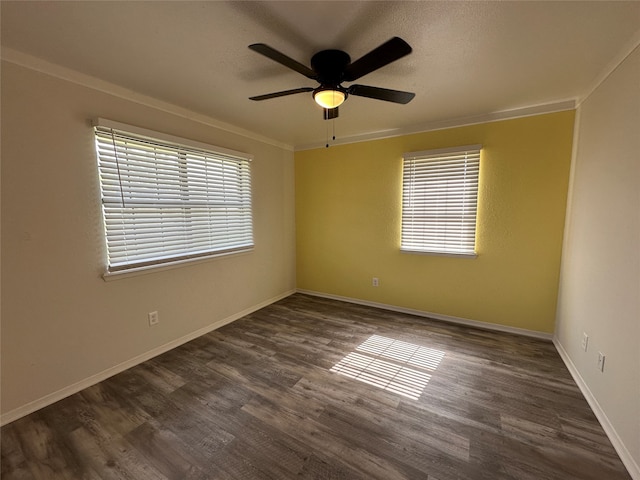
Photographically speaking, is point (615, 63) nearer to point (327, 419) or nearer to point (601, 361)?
point (601, 361)

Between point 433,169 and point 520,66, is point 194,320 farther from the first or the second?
point 520,66

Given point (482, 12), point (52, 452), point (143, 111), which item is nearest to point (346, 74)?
point (482, 12)

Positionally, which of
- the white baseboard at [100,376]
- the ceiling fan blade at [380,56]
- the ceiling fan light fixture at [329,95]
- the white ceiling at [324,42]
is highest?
the white ceiling at [324,42]

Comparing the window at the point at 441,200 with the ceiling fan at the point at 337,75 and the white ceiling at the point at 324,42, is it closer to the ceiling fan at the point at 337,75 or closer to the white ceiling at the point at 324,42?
the white ceiling at the point at 324,42

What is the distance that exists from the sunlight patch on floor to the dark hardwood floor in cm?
1

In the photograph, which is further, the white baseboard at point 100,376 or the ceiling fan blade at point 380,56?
the white baseboard at point 100,376

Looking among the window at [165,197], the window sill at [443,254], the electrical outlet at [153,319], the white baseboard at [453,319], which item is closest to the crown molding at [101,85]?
the window at [165,197]

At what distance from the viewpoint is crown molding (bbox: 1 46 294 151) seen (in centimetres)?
172

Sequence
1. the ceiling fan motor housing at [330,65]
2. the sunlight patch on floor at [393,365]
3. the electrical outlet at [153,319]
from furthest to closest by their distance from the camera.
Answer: the electrical outlet at [153,319] → the sunlight patch on floor at [393,365] → the ceiling fan motor housing at [330,65]

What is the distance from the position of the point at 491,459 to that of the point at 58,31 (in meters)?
3.41

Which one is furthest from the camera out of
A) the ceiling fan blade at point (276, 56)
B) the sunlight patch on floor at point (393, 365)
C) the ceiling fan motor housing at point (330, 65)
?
the sunlight patch on floor at point (393, 365)

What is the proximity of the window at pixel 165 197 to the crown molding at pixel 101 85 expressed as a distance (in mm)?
270

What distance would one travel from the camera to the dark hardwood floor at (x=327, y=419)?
1.44m

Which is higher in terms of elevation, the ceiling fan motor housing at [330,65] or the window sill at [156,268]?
the ceiling fan motor housing at [330,65]
